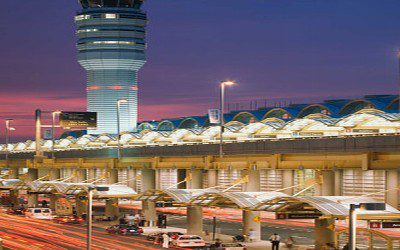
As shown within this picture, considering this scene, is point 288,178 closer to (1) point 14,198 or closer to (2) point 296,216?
(1) point 14,198

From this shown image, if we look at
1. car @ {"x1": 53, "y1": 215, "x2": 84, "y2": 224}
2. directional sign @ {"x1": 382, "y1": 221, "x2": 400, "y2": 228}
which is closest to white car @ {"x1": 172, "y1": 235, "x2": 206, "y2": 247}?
directional sign @ {"x1": 382, "y1": 221, "x2": 400, "y2": 228}

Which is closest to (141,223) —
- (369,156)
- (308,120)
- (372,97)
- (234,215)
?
(308,120)

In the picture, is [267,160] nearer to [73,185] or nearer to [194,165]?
[194,165]

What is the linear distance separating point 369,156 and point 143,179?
50.1 metres

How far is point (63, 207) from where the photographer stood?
12269 centimetres

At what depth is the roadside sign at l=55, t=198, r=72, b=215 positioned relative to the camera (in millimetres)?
121506

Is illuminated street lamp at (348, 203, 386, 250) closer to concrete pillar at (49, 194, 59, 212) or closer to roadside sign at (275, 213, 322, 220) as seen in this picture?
roadside sign at (275, 213, 322, 220)

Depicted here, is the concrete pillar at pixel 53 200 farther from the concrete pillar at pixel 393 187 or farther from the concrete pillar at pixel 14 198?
the concrete pillar at pixel 393 187

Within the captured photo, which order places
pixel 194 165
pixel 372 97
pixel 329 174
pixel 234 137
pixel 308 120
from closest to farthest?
1. pixel 329 174
2. pixel 194 165
3. pixel 308 120
4. pixel 234 137
5. pixel 372 97

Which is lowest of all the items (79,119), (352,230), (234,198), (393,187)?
(234,198)

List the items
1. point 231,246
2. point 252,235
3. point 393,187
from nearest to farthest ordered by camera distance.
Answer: point 231,246 < point 393,187 < point 252,235

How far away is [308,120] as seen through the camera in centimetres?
10838

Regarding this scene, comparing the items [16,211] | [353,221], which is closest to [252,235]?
[353,221]

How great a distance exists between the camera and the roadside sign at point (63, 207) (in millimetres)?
121506
